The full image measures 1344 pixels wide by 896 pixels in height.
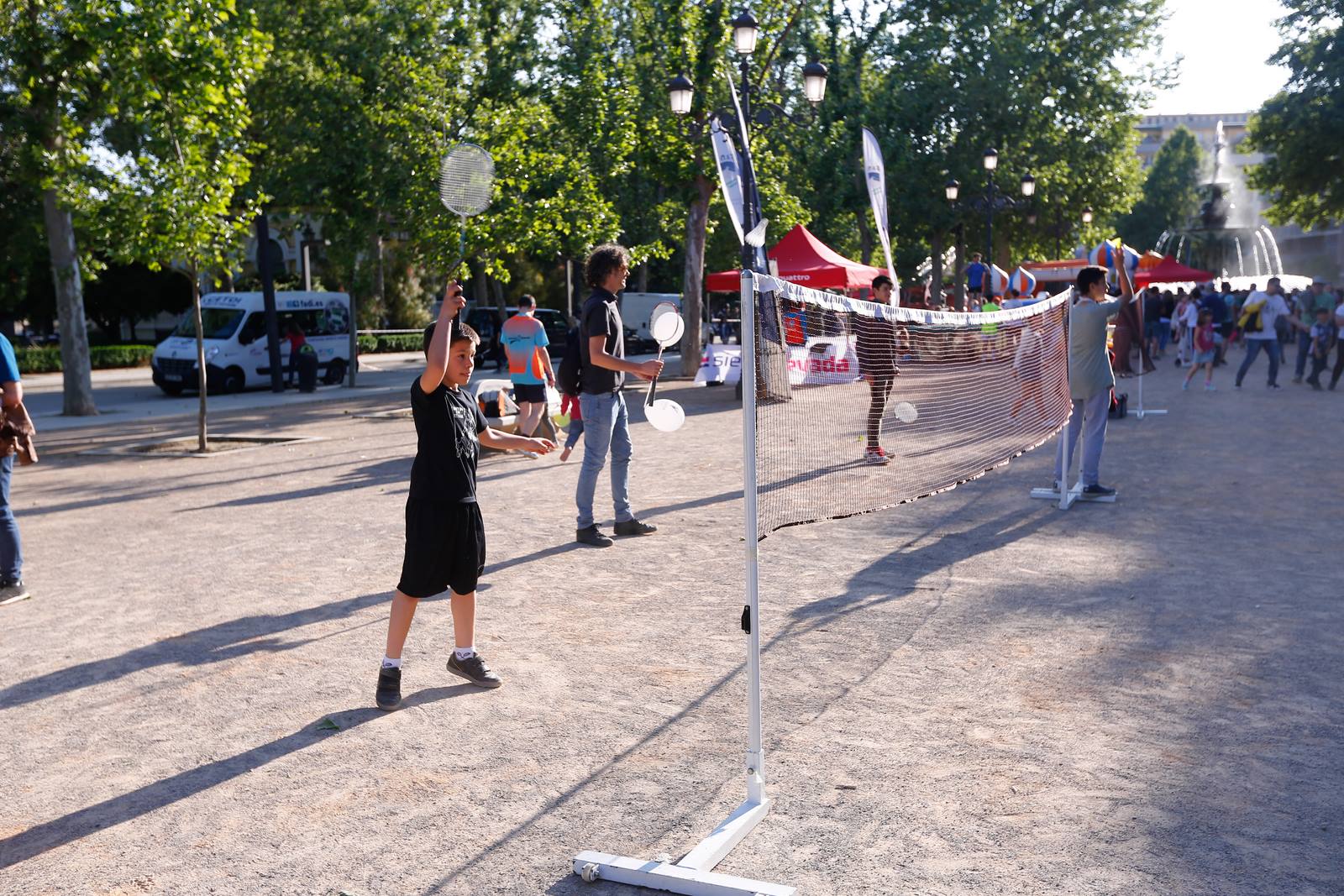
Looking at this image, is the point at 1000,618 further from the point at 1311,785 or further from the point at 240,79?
the point at 240,79

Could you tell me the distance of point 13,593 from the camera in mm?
7387

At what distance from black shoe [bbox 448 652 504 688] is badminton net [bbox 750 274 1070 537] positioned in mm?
1449

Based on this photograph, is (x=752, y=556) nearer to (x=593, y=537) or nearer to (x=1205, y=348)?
(x=593, y=537)

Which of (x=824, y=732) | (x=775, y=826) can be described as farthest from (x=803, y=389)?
(x=775, y=826)

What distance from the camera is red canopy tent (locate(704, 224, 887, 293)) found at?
853 inches

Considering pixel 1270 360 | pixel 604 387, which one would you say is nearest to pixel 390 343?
pixel 1270 360

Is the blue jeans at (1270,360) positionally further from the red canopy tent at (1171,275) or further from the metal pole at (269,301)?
the metal pole at (269,301)

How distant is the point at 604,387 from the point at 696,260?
19693mm

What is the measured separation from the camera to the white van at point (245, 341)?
26000mm

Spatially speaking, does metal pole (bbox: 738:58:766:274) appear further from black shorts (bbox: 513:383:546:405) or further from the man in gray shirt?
the man in gray shirt

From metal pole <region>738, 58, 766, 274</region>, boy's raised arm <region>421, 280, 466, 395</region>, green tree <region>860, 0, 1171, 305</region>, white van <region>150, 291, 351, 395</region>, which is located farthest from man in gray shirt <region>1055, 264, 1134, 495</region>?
green tree <region>860, 0, 1171, 305</region>

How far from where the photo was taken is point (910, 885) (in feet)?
11.7

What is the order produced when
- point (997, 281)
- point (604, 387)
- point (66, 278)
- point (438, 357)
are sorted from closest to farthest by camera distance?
point (438, 357), point (604, 387), point (66, 278), point (997, 281)

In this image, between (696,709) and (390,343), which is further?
(390,343)
